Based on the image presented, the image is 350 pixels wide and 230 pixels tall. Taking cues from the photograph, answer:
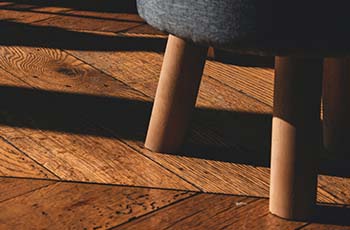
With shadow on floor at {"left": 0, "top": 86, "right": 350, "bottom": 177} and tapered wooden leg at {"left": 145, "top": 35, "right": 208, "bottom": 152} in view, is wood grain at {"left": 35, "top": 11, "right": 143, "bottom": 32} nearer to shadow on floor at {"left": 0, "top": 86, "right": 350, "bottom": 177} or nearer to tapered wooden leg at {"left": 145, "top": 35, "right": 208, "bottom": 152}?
shadow on floor at {"left": 0, "top": 86, "right": 350, "bottom": 177}

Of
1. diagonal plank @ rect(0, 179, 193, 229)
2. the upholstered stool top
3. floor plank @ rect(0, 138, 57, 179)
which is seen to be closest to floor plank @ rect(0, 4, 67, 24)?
floor plank @ rect(0, 138, 57, 179)

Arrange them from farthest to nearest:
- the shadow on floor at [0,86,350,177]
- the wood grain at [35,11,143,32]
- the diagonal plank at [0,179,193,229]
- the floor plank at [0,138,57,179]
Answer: the wood grain at [35,11,143,32] < the shadow on floor at [0,86,350,177] < the floor plank at [0,138,57,179] < the diagonal plank at [0,179,193,229]

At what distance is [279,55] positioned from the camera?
1094 mm

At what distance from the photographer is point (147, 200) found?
4.11ft

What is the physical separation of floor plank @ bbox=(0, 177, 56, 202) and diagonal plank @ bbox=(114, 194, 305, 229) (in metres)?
0.17

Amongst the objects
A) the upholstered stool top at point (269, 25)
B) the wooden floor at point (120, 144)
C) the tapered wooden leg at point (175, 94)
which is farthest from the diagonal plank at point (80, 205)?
the upholstered stool top at point (269, 25)

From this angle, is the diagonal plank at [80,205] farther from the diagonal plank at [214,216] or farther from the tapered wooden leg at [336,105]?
the tapered wooden leg at [336,105]

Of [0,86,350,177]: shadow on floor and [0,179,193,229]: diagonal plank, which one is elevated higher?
[0,86,350,177]: shadow on floor

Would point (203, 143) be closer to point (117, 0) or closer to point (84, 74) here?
point (84, 74)

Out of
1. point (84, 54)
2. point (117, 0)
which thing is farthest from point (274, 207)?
point (117, 0)

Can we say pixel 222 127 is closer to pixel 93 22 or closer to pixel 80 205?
pixel 80 205

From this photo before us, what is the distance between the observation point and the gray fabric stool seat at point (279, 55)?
1062mm

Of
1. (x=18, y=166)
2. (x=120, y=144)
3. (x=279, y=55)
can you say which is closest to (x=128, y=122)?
(x=120, y=144)

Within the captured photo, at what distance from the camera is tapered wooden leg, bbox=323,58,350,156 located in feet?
4.54
